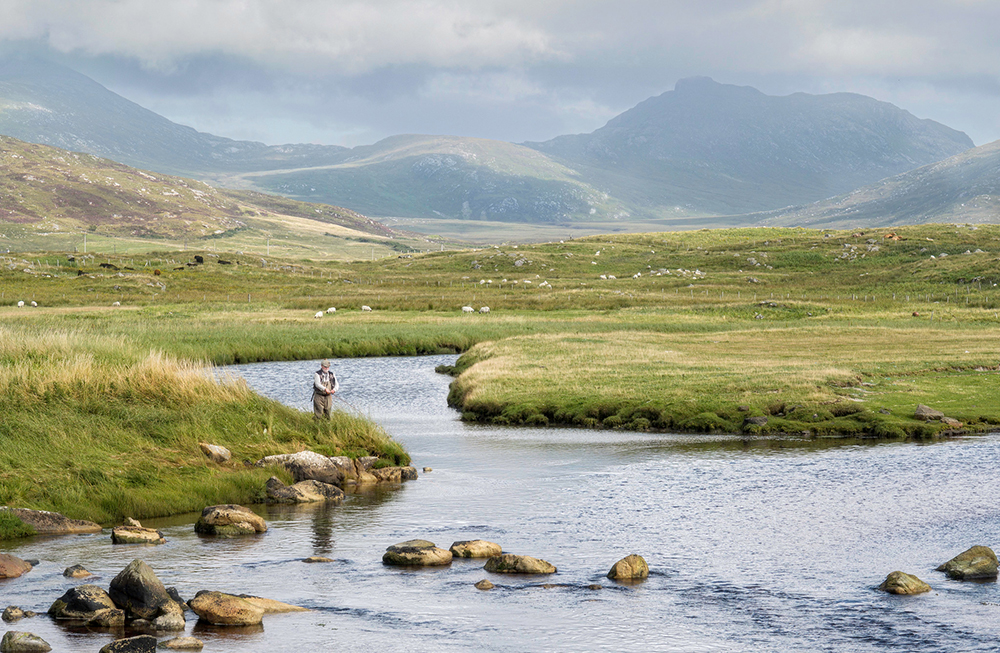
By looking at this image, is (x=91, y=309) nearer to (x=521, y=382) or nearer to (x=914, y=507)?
(x=521, y=382)

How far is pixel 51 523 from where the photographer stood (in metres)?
26.2

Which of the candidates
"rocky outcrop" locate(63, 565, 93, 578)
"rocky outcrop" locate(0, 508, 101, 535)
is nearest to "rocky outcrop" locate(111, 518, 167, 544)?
"rocky outcrop" locate(0, 508, 101, 535)

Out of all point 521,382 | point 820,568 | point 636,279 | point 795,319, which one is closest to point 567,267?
point 636,279

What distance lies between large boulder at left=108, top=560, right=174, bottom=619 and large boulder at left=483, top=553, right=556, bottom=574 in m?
7.43

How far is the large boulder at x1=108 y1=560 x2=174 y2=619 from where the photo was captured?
19.0 meters

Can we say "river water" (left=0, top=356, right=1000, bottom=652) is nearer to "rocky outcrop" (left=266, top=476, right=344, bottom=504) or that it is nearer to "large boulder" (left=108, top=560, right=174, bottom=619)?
"large boulder" (left=108, top=560, right=174, bottom=619)

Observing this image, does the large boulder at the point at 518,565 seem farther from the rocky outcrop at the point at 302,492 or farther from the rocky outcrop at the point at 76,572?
the rocky outcrop at the point at 302,492

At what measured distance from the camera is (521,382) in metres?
54.9

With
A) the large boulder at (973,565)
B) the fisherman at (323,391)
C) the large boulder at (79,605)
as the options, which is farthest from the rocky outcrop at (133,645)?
the fisherman at (323,391)

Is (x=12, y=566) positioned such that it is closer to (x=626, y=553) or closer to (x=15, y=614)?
(x=15, y=614)

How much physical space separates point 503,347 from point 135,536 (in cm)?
4766

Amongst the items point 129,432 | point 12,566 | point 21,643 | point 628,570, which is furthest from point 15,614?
point 129,432

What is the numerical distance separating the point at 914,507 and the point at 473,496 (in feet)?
44.1

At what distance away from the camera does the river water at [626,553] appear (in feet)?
61.1
